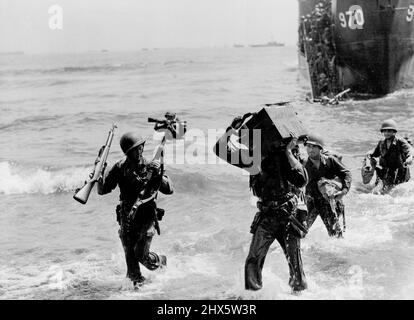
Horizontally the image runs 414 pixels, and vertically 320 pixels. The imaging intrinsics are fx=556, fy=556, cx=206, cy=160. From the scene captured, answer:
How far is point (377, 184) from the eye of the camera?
11305 mm

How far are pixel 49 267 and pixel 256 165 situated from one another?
3.94m

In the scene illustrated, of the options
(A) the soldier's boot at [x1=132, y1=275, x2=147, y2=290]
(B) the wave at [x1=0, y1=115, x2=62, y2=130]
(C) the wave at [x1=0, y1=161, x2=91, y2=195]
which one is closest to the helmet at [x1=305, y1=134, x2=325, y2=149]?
(A) the soldier's boot at [x1=132, y1=275, x2=147, y2=290]

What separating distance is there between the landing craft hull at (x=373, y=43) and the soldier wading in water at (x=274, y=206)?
23.3 m

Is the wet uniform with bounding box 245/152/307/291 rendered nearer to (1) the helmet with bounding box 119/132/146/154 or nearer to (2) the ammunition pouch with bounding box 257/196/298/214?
(2) the ammunition pouch with bounding box 257/196/298/214

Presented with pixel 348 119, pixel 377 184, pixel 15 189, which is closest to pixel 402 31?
pixel 348 119

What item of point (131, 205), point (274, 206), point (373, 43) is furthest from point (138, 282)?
point (373, 43)

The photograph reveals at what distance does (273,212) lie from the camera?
218 inches

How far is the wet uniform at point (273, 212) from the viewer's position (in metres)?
5.48

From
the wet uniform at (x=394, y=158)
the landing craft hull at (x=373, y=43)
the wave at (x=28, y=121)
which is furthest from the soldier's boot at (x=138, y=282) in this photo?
Answer: the landing craft hull at (x=373, y=43)

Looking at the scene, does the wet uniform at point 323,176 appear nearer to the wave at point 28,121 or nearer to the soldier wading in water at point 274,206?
the soldier wading in water at point 274,206

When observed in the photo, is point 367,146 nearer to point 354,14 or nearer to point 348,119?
point 348,119

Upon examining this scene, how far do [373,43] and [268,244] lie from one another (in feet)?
77.9

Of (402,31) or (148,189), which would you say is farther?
(402,31)

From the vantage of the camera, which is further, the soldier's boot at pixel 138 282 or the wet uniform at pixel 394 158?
the wet uniform at pixel 394 158
